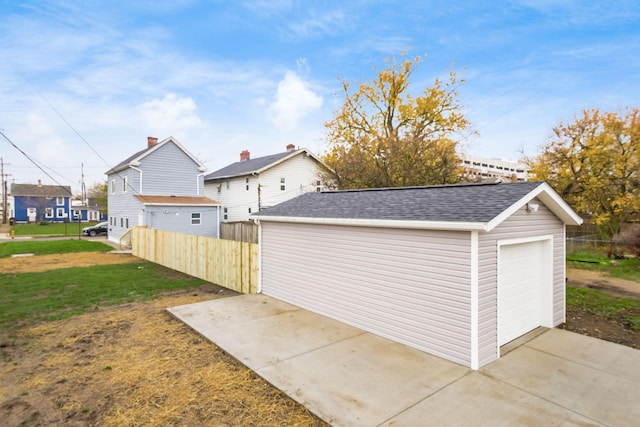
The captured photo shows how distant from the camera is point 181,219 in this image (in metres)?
22.3

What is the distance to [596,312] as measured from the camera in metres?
8.27

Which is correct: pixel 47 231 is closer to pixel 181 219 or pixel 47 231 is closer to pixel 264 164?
pixel 181 219

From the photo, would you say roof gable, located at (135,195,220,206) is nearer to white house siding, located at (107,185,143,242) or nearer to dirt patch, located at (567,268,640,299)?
white house siding, located at (107,185,143,242)

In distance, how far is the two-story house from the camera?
25750 millimetres

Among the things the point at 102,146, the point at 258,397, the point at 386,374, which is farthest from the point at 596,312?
the point at 102,146

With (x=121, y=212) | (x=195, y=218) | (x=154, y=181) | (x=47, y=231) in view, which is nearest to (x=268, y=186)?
(x=195, y=218)

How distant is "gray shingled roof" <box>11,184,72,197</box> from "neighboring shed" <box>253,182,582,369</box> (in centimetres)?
5708

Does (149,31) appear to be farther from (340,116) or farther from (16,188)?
(16,188)

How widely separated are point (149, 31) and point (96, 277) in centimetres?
1033

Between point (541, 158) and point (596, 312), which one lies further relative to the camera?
point (541, 158)

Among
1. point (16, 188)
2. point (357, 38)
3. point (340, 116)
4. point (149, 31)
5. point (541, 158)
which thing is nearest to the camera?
point (149, 31)

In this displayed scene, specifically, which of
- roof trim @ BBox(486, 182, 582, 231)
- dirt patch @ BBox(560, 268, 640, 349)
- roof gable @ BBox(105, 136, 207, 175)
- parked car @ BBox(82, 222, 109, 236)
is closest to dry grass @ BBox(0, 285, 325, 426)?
roof trim @ BBox(486, 182, 582, 231)

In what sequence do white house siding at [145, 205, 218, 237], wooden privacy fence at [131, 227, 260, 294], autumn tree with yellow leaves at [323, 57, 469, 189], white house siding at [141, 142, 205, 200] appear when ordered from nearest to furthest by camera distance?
1. wooden privacy fence at [131, 227, 260, 294]
2. autumn tree with yellow leaves at [323, 57, 469, 189]
3. white house siding at [145, 205, 218, 237]
4. white house siding at [141, 142, 205, 200]

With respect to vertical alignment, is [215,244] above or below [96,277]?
above
